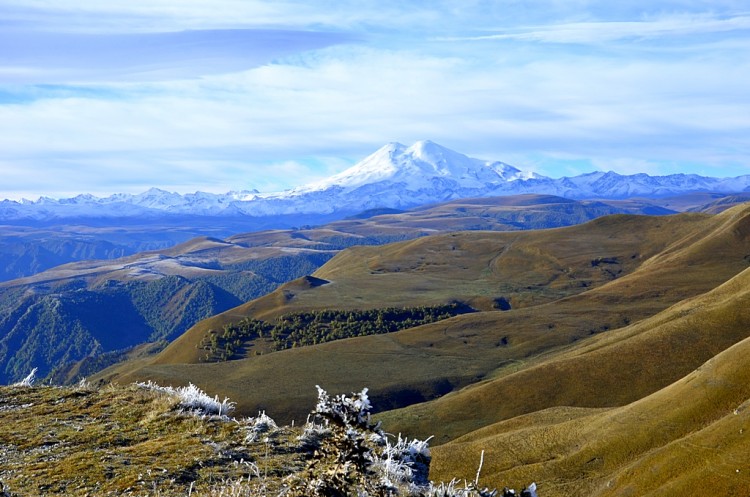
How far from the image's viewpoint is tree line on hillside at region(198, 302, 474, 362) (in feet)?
497

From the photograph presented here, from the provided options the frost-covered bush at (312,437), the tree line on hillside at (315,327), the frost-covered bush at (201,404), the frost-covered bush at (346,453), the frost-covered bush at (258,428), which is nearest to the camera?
the frost-covered bush at (346,453)

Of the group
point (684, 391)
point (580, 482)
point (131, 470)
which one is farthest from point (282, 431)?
point (684, 391)

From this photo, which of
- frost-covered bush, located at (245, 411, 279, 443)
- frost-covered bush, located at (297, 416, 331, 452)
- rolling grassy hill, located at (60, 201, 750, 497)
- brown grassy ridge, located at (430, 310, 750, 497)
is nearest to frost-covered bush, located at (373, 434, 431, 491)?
frost-covered bush, located at (297, 416, 331, 452)

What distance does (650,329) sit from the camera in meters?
89.9

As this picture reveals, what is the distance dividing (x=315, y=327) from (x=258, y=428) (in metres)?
149

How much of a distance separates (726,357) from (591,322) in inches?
3459

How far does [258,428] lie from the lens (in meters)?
12.9

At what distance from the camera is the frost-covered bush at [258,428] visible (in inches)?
490

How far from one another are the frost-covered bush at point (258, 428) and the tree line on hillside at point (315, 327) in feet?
444

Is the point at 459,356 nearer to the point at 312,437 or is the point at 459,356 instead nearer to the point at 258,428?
the point at 258,428

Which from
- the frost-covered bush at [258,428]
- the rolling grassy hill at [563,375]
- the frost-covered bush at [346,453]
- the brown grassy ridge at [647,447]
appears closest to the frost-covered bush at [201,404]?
the frost-covered bush at [258,428]

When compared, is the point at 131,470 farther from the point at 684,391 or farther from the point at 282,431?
the point at 684,391

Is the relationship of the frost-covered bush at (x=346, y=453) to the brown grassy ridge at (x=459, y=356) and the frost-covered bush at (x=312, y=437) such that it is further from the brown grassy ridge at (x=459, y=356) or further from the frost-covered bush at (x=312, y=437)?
the brown grassy ridge at (x=459, y=356)

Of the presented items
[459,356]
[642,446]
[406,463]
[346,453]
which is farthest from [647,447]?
[459,356]
